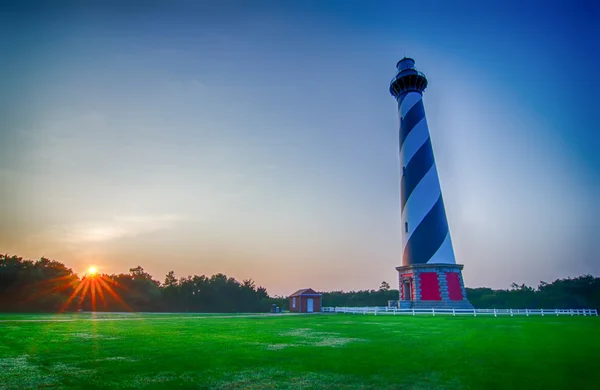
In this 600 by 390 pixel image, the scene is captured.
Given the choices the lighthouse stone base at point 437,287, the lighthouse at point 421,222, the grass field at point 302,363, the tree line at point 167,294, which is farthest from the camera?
the tree line at point 167,294

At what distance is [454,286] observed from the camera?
29219mm

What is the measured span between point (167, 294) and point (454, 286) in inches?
1498

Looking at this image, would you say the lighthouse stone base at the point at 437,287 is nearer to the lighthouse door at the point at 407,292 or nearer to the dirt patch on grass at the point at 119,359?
the lighthouse door at the point at 407,292

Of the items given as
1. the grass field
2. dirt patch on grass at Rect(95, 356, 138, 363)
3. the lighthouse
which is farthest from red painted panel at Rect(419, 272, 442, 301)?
dirt patch on grass at Rect(95, 356, 138, 363)

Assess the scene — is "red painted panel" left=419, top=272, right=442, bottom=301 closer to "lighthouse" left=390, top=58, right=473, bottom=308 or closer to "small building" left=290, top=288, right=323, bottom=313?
"lighthouse" left=390, top=58, right=473, bottom=308

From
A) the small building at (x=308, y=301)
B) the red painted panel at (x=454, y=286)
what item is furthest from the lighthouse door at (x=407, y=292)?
the small building at (x=308, y=301)

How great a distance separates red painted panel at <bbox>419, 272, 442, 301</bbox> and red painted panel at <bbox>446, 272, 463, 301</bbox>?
3.13 ft

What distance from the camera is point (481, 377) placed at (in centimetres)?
608

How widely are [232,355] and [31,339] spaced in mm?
7422

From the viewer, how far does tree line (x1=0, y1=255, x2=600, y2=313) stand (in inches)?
1458

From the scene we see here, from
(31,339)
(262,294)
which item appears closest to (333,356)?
(31,339)

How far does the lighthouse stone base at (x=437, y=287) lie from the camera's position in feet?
94.0

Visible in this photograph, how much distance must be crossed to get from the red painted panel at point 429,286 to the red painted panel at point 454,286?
955 millimetres

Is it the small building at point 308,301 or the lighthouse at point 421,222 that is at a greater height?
the lighthouse at point 421,222
